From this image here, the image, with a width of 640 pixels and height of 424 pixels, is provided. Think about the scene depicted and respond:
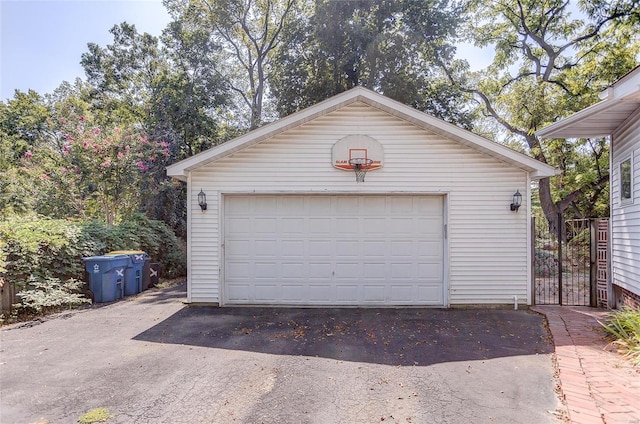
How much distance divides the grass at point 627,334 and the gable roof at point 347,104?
292 cm

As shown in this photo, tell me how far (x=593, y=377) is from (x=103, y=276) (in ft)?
28.3

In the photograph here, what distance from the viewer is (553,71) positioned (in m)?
18.1

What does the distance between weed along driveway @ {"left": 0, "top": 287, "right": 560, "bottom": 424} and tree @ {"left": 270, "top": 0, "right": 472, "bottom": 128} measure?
12.9 m

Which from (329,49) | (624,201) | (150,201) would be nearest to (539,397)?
(624,201)

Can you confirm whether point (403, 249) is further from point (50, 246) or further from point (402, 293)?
Answer: point (50, 246)

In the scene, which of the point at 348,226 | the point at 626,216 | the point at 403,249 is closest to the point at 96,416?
the point at 348,226

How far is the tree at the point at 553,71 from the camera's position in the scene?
50.2 feet

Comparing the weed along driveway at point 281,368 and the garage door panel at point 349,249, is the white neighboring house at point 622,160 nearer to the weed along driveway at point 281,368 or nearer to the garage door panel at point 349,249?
the weed along driveway at point 281,368

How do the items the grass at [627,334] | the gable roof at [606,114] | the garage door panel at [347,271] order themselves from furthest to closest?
1. the garage door panel at [347,271]
2. the gable roof at [606,114]
3. the grass at [627,334]

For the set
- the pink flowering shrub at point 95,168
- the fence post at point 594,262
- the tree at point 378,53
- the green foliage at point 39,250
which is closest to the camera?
the green foliage at point 39,250

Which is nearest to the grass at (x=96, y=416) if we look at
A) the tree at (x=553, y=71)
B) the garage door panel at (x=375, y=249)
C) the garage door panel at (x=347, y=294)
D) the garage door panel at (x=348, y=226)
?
the garage door panel at (x=347, y=294)

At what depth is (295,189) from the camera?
7.25 metres

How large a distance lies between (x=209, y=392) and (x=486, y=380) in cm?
297

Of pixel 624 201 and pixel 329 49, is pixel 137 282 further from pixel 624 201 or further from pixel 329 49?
pixel 329 49
